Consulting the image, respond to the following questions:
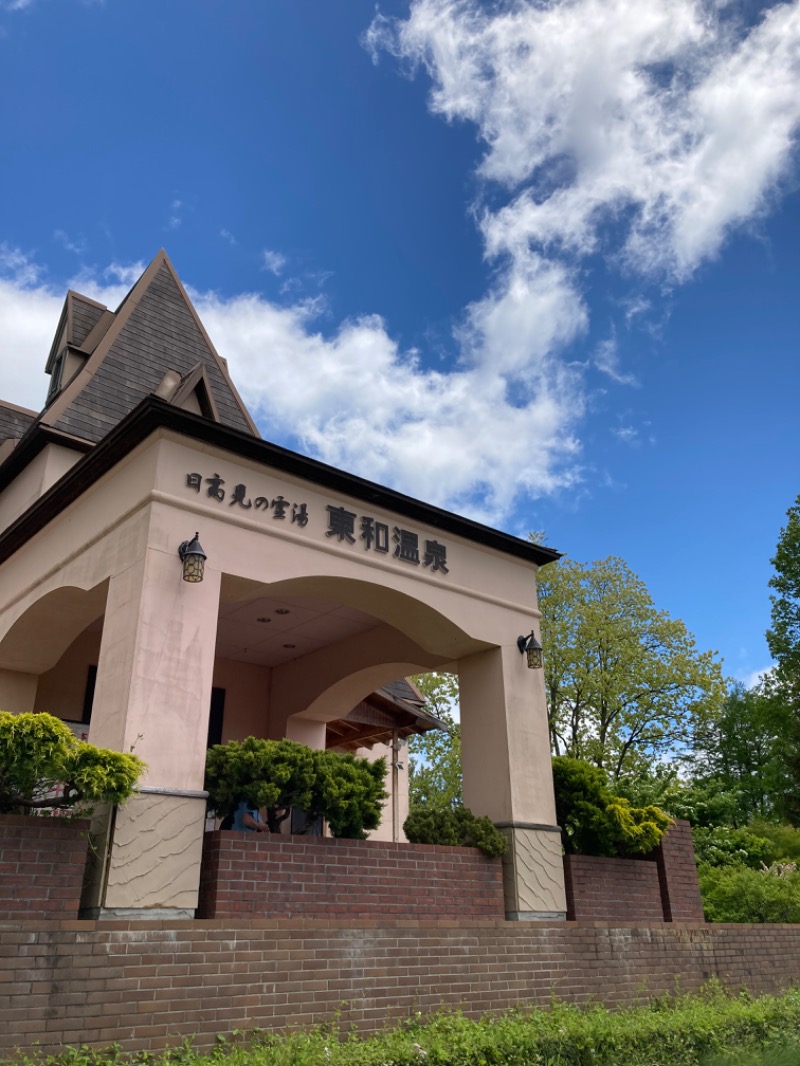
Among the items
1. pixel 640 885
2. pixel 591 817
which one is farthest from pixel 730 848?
pixel 591 817

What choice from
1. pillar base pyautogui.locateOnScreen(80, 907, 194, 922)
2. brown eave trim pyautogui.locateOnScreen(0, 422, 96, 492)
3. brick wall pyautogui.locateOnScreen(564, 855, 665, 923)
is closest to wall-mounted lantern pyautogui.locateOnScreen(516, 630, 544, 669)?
brick wall pyautogui.locateOnScreen(564, 855, 665, 923)

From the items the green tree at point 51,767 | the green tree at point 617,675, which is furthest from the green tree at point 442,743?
the green tree at point 51,767

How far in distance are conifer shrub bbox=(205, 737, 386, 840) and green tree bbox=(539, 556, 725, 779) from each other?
20015 millimetres

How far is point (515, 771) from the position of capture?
413 inches

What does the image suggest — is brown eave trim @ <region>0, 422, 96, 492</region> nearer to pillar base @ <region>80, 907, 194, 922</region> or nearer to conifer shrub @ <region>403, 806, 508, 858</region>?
conifer shrub @ <region>403, 806, 508, 858</region>

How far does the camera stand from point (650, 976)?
34.7 feet

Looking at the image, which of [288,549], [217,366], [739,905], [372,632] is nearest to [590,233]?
[217,366]

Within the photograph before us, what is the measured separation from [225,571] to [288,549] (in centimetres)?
87

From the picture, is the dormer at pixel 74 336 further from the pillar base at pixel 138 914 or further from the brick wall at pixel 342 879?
the pillar base at pixel 138 914

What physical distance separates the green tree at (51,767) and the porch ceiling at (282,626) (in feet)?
13.8

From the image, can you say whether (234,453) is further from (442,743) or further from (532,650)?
(442,743)

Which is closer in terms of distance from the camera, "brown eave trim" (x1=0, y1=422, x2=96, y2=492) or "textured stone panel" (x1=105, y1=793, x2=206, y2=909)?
"textured stone panel" (x1=105, y1=793, x2=206, y2=909)

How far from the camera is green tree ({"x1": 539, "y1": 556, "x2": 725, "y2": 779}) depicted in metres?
28.1

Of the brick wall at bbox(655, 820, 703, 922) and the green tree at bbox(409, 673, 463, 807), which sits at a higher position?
the green tree at bbox(409, 673, 463, 807)
